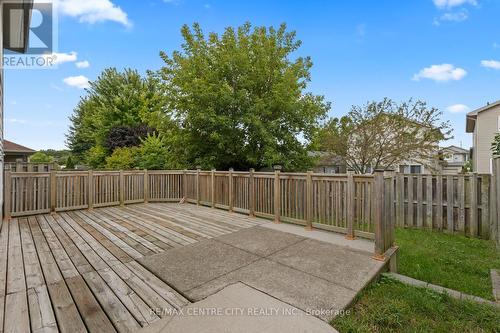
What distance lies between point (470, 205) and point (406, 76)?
10.2 metres

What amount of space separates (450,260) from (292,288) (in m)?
2.85

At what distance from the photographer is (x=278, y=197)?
18.1 ft

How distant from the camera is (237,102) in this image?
27.1 feet

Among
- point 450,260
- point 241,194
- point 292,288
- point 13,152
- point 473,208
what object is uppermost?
point 13,152

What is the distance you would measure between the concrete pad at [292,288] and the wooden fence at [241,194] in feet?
4.08

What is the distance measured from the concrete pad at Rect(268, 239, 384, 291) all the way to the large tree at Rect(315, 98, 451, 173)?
7312mm

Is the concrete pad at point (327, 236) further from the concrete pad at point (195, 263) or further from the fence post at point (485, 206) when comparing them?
the fence post at point (485, 206)

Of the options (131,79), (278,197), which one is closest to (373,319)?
(278,197)

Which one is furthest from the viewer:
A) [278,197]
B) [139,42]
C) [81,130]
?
[81,130]

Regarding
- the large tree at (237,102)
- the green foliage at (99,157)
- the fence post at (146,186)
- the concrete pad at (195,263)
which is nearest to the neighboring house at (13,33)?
the fence post at (146,186)

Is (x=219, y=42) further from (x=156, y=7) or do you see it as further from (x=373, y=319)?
(x=373, y=319)

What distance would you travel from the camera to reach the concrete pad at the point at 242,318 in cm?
195

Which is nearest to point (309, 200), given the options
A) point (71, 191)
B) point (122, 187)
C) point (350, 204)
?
point (350, 204)

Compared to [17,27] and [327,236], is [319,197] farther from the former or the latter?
[17,27]
